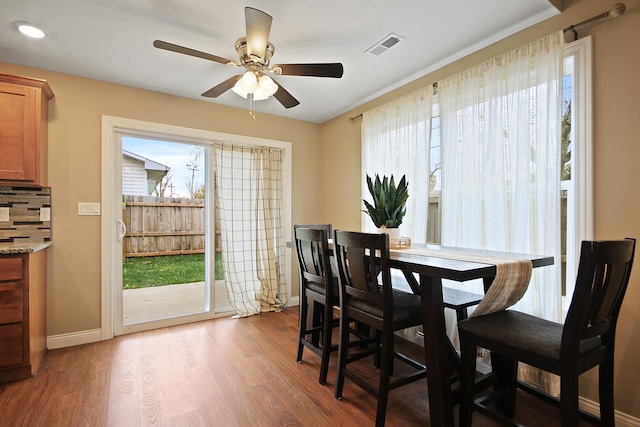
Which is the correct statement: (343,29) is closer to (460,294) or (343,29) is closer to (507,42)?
(507,42)

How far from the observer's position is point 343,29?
211 cm

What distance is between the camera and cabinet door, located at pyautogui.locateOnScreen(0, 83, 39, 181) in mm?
2277

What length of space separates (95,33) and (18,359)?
7.62ft

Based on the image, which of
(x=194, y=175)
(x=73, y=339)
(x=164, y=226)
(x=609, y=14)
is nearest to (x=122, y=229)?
(x=164, y=226)

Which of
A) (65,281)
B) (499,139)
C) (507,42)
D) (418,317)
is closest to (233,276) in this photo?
(65,281)

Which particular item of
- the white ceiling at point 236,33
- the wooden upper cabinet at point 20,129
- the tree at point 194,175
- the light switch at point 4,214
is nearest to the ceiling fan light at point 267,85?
the white ceiling at point 236,33

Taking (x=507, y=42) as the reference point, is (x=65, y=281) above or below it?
below

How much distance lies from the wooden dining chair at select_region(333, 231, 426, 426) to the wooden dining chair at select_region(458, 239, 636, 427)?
324 millimetres

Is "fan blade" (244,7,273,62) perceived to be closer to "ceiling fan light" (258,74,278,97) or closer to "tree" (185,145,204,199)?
"ceiling fan light" (258,74,278,97)

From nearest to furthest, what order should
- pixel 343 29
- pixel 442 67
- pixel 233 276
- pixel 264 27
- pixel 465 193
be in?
pixel 264 27, pixel 343 29, pixel 465 193, pixel 442 67, pixel 233 276

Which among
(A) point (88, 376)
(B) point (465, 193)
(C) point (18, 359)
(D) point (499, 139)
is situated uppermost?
(D) point (499, 139)

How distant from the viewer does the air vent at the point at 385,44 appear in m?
2.20

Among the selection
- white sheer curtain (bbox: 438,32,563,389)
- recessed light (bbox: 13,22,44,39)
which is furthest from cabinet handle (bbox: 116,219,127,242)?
white sheer curtain (bbox: 438,32,563,389)

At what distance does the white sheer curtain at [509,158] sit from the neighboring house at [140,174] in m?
2.94
